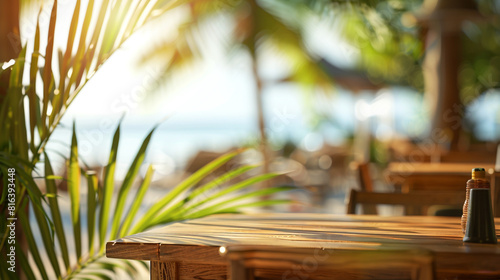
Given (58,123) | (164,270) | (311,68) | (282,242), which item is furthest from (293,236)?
(311,68)

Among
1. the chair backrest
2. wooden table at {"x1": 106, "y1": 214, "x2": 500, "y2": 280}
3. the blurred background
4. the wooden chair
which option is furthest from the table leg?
the blurred background

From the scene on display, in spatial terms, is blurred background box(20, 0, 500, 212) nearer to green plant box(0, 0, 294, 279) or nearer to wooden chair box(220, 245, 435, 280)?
green plant box(0, 0, 294, 279)

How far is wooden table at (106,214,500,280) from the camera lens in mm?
1279

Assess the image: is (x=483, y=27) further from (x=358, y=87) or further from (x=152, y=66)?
(x=152, y=66)

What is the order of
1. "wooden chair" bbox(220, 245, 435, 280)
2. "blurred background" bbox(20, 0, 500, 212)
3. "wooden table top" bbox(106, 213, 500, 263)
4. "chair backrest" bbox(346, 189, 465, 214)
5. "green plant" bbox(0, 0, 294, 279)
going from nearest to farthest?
"wooden chair" bbox(220, 245, 435, 280) → "wooden table top" bbox(106, 213, 500, 263) → "green plant" bbox(0, 0, 294, 279) → "chair backrest" bbox(346, 189, 465, 214) → "blurred background" bbox(20, 0, 500, 212)

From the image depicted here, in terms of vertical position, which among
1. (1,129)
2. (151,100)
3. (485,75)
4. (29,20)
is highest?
(485,75)

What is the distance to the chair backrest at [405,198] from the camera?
228 centimetres

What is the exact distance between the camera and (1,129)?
1.89 metres

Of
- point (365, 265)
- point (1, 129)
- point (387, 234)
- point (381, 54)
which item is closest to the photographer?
point (365, 265)

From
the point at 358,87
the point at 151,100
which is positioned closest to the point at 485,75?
the point at 358,87

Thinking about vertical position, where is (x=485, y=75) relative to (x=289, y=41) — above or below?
above

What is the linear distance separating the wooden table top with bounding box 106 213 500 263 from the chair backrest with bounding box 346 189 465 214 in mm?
313

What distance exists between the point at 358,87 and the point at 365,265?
31.7 ft

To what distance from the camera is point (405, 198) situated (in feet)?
7.59
